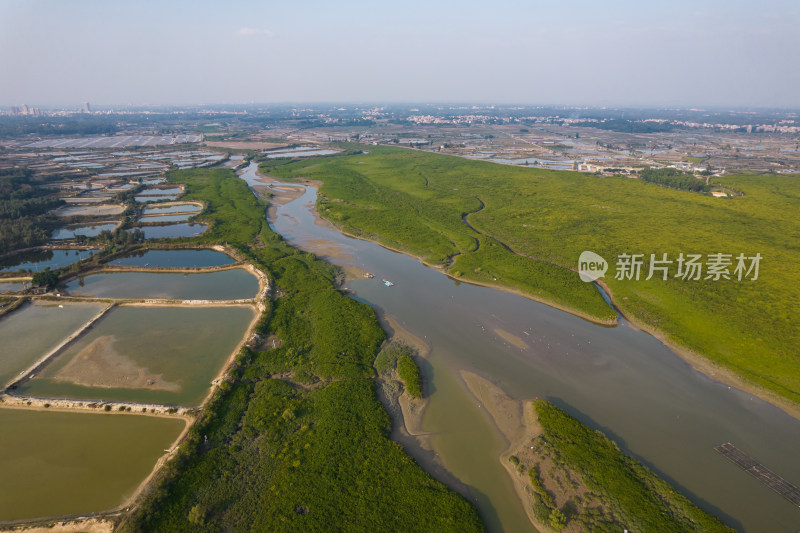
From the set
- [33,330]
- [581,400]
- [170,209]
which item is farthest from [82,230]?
[581,400]

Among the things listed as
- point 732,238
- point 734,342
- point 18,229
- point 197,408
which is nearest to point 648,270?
point 734,342

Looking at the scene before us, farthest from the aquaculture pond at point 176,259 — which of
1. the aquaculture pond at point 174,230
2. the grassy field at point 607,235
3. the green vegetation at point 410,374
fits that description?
the green vegetation at point 410,374

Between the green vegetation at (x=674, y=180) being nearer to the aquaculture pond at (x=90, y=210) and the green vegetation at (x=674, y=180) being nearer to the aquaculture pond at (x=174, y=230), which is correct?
the aquaculture pond at (x=174, y=230)

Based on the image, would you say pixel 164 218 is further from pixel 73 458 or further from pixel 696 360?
pixel 696 360

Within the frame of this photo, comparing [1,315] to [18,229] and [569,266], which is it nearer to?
[18,229]

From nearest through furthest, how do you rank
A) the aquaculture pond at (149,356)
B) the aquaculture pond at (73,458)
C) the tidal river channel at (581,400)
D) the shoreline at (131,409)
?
the shoreline at (131,409) → the aquaculture pond at (73,458) → the tidal river channel at (581,400) → the aquaculture pond at (149,356)
